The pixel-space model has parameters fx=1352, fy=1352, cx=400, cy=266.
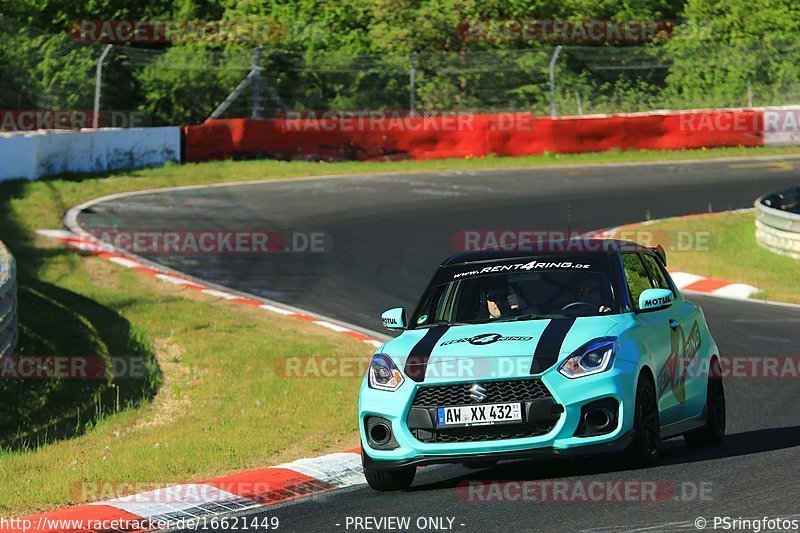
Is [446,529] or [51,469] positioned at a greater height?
[446,529]

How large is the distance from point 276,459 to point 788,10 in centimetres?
3557

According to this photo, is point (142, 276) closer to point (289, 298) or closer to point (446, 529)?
point (289, 298)

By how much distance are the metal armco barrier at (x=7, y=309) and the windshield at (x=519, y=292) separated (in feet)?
17.1

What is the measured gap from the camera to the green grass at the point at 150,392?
9.29 meters

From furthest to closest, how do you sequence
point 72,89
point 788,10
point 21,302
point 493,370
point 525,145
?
1. point 788,10
2. point 525,145
3. point 72,89
4. point 21,302
5. point 493,370

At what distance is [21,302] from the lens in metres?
16.7

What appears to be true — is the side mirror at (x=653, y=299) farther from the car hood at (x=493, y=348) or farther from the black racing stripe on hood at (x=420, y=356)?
the black racing stripe on hood at (x=420, y=356)

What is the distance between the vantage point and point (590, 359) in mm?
7711

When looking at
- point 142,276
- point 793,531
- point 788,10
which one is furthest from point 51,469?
point 788,10

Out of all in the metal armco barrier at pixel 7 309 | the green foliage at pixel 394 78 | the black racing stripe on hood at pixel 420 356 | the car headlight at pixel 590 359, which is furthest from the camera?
the green foliage at pixel 394 78
